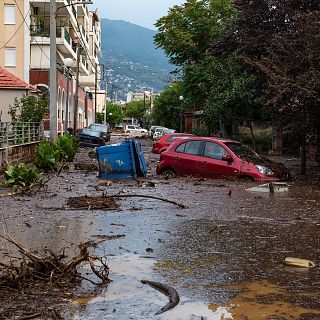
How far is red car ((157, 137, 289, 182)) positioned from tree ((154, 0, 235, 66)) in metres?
23.0

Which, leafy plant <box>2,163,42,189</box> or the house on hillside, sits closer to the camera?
leafy plant <box>2,163,42,189</box>

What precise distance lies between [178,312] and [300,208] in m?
7.77

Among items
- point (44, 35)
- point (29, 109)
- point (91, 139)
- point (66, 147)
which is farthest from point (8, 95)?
point (44, 35)

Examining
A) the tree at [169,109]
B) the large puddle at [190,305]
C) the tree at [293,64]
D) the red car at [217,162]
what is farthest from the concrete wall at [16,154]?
the tree at [169,109]

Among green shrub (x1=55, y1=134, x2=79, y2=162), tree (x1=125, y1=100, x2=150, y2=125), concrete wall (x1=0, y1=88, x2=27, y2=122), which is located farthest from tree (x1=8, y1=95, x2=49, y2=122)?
tree (x1=125, y1=100, x2=150, y2=125)

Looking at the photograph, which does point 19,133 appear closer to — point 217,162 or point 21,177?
point 21,177

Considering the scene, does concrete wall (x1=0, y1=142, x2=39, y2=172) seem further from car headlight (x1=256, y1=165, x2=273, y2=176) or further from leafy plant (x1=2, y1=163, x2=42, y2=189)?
car headlight (x1=256, y1=165, x2=273, y2=176)

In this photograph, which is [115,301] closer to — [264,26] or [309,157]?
[264,26]

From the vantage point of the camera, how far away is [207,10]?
4284cm

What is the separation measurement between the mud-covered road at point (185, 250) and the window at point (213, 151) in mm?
2551

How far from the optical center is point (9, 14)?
4828 centimetres

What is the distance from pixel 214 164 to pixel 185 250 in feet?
33.5

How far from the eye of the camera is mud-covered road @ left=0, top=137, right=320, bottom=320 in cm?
588

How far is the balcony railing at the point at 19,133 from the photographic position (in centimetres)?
2241
